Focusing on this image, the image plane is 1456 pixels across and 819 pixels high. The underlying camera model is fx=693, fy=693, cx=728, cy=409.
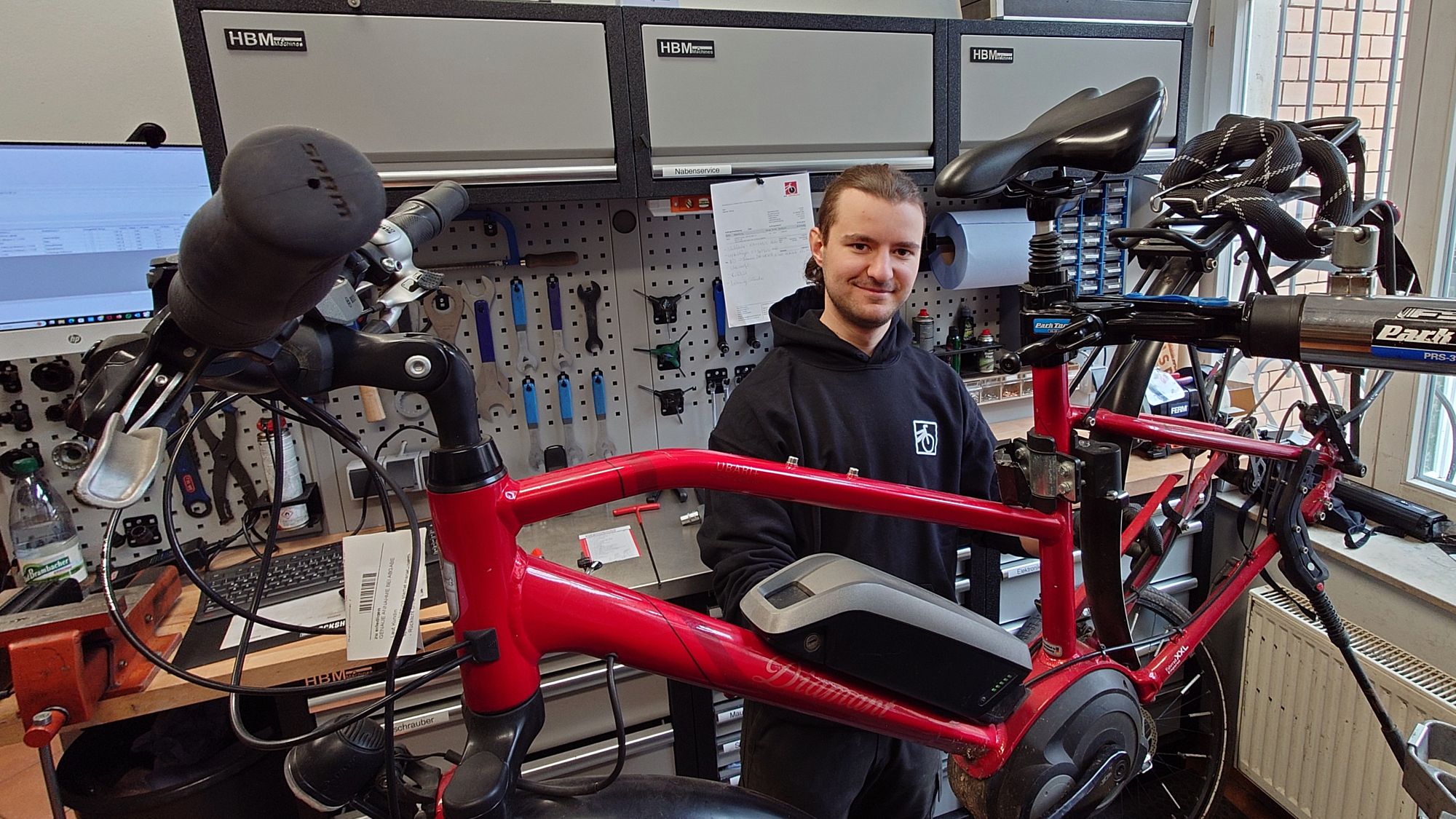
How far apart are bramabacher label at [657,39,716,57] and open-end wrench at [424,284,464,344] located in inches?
27.1

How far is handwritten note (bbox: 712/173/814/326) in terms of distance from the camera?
60.0 inches

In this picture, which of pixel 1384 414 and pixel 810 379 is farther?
pixel 1384 414

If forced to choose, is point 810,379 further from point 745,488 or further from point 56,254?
point 56,254

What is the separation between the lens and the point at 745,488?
0.71m

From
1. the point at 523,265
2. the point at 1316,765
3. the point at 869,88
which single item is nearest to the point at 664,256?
the point at 523,265

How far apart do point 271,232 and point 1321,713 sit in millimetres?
2003

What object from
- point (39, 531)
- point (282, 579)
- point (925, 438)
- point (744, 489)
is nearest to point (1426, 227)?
point (925, 438)

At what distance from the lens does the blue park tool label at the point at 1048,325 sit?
Result: 2.51 ft

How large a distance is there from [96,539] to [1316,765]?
2.63 meters

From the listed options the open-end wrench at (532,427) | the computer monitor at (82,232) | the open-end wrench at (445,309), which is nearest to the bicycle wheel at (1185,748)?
the open-end wrench at (532,427)

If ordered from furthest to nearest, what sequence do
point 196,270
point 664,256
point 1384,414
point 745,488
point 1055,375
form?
1. point 664,256
2. point 1384,414
3. point 1055,375
4. point 745,488
5. point 196,270

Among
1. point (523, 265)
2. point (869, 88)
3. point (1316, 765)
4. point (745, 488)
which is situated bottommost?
point (1316, 765)

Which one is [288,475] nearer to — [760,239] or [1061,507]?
[760,239]

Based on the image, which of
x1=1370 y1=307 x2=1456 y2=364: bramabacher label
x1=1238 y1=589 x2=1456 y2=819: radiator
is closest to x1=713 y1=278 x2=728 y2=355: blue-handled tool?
x1=1370 y1=307 x2=1456 y2=364: bramabacher label
